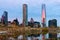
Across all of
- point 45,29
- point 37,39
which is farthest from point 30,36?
point 45,29

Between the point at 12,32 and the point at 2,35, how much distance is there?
107cm

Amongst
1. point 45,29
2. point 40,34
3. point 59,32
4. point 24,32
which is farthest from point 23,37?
point 59,32

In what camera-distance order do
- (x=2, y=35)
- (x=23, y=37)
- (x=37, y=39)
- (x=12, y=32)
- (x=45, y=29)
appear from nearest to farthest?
(x=2, y=35) < (x=12, y=32) < (x=23, y=37) < (x=37, y=39) < (x=45, y=29)

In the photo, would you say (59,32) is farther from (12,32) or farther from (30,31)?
(12,32)

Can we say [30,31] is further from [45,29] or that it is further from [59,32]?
[59,32]

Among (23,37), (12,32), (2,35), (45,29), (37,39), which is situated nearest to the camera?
(2,35)

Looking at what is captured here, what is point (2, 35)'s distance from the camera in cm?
1101

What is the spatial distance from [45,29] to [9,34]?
364 cm

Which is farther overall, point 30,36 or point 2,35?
point 30,36

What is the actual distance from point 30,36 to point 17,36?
169 cm

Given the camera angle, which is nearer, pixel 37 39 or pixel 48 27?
pixel 37 39

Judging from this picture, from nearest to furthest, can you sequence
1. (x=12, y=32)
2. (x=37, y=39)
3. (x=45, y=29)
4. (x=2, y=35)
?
(x=2, y=35) → (x=12, y=32) → (x=37, y=39) → (x=45, y=29)

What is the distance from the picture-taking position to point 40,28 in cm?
1489

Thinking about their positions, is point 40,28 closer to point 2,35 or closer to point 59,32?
point 59,32
